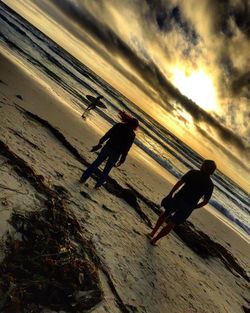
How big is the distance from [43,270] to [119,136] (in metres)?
4.63

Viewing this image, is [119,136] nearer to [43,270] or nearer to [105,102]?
[43,270]

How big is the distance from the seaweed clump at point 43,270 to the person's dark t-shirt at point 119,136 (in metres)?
3.39

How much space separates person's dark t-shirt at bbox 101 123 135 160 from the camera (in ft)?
27.6

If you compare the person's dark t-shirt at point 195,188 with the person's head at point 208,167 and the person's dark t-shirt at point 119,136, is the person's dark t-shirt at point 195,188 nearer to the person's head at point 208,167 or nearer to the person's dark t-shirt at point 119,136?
the person's head at point 208,167

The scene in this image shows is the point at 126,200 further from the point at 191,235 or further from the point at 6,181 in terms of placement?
the point at 6,181

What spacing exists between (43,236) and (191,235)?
6.69m

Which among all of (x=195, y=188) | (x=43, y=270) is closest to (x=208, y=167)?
(x=195, y=188)

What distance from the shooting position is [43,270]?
427cm

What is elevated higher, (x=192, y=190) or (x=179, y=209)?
(x=192, y=190)

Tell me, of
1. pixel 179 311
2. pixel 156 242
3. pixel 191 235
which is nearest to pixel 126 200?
pixel 156 242

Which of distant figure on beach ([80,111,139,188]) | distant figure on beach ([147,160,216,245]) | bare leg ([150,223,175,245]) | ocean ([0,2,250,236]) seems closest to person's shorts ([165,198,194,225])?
distant figure on beach ([147,160,216,245])

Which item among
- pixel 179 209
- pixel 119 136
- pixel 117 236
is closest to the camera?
pixel 117 236

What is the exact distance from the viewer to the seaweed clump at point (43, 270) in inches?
150

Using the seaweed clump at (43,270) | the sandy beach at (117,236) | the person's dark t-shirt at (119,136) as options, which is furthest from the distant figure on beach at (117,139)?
the seaweed clump at (43,270)
